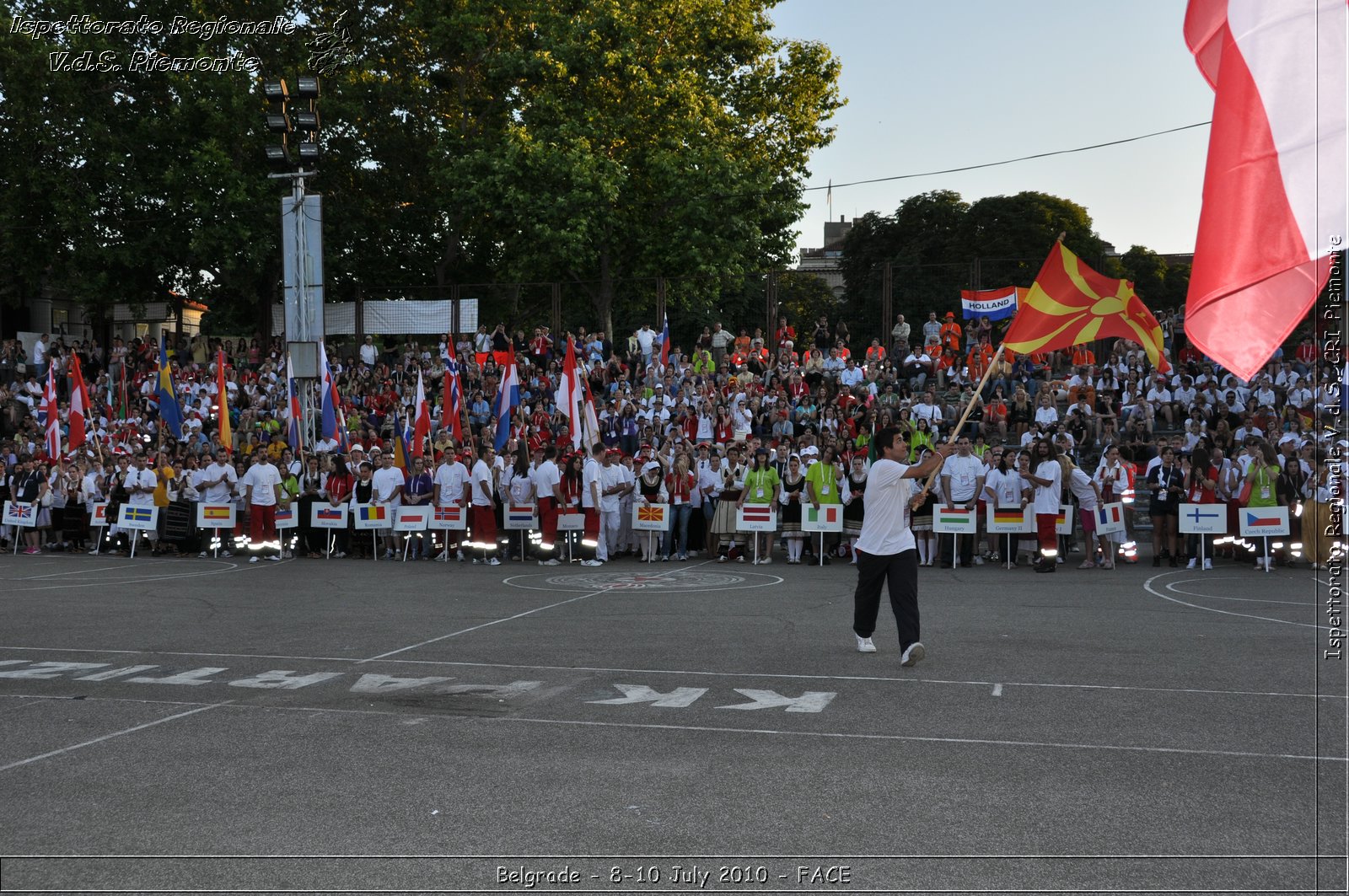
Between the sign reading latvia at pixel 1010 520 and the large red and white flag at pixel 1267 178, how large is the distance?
15754mm

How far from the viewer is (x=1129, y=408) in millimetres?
25219

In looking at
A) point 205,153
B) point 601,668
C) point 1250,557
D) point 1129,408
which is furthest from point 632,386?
point 601,668

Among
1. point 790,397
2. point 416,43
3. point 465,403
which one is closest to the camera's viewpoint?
point 790,397

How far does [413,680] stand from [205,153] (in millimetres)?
32977

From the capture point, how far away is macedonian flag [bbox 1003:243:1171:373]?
12.9 metres

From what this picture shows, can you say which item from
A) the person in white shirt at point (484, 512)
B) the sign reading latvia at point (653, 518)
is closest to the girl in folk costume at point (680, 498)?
the sign reading latvia at point (653, 518)

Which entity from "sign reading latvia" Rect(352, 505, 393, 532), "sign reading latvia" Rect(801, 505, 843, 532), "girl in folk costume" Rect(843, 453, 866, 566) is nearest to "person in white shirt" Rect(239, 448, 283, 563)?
"sign reading latvia" Rect(352, 505, 393, 532)

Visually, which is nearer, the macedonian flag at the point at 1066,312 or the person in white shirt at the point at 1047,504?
the macedonian flag at the point at 1066,312

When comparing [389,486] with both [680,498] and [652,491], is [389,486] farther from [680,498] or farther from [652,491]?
[680,498]

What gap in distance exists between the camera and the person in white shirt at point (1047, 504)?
758 inches

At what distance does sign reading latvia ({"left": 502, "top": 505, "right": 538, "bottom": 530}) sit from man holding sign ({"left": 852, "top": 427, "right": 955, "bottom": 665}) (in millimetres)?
11082

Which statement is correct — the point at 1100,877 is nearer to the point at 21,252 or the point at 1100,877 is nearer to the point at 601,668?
the point at 601,668

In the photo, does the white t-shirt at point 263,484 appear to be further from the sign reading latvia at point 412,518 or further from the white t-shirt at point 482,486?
the white t-shirt at point 482,486

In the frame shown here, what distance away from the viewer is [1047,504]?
1944 cm
